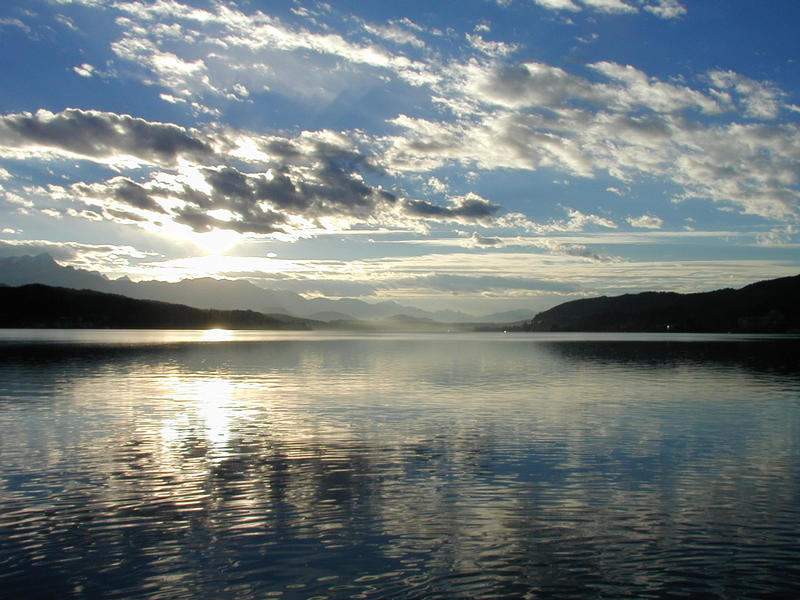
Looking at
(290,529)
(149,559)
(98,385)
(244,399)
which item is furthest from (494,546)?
(98,385)

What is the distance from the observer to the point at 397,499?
2242cm

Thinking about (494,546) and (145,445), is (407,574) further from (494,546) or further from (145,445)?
(145,445)

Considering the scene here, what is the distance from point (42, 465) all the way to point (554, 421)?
29079mm

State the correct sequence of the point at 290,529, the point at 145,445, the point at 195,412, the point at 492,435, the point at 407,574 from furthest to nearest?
the point at 195,412
the point at 492,435
the point at 145,445
the point at 290,529
the point at 407,574

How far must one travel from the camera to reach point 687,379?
73.6 metres

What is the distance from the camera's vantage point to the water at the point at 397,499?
50.9ft

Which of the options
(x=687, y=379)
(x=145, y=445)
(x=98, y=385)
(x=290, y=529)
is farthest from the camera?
(x=687, y=379)

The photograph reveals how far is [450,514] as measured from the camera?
20578 millimetres

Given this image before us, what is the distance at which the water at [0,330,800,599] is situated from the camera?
15500 millimetres

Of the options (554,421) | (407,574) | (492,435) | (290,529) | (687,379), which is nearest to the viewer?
(407,574)

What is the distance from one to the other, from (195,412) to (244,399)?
28.2ft

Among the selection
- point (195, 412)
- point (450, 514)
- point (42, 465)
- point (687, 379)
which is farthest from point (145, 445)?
point (687, 379)

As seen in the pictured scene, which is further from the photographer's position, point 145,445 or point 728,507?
point 145,445

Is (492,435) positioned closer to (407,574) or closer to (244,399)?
(407,574)
